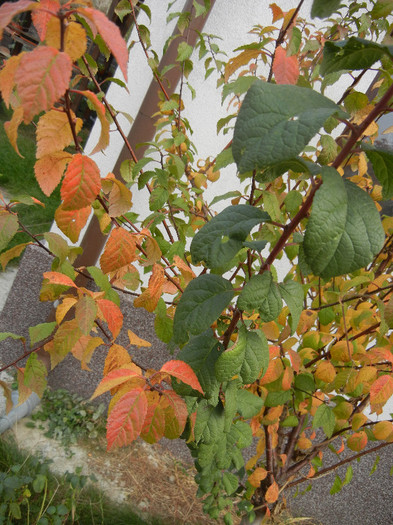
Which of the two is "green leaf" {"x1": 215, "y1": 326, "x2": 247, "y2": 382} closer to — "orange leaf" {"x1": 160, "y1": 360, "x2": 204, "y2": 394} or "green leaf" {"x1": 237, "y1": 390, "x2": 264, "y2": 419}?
"orange leaf" {"x1": 160, "y1": 360, "x2": 204, "y2": 394}

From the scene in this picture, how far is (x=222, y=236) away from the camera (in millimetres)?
529

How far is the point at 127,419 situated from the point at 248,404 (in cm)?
33

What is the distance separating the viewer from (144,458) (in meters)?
1.89

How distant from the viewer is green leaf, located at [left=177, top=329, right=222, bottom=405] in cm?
61

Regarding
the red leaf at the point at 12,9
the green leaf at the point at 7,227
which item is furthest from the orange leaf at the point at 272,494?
the red leaf at the point at 12,9

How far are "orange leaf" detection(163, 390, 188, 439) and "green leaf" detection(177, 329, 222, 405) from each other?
0.06m

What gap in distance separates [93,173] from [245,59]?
0.54 meters

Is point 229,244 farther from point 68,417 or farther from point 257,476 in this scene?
point 68,417

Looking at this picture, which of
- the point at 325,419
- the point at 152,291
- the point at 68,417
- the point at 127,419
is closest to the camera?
the point at 127,419

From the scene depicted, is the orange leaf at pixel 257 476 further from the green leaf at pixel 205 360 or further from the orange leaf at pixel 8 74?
the orange leaf at pixel 8 74

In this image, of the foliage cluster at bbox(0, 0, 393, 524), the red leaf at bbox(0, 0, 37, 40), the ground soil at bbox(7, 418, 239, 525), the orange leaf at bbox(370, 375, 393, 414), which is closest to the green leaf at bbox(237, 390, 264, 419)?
the foliage cluster at bbox(0, 0, 393, 524)

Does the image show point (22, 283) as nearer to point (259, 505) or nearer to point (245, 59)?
point (259, 505)

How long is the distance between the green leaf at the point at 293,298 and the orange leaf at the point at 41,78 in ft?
1.17

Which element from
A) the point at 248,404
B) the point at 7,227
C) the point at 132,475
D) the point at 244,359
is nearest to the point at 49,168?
the point at 7,227
